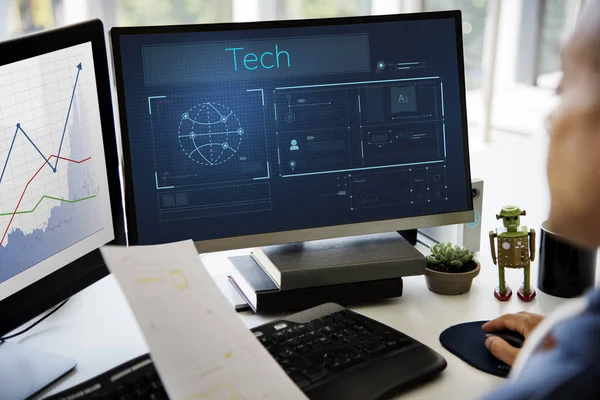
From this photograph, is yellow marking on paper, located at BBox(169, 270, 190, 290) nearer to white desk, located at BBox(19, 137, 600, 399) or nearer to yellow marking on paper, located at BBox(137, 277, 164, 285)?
yellow marking on paper, located at BBox(137, 277, 164, 285)

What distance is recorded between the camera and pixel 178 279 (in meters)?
0.97

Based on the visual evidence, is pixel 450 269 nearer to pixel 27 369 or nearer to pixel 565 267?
pixel 565 267

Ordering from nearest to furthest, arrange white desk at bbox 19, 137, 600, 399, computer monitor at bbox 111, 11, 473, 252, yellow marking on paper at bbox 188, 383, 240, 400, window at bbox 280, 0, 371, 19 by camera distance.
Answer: yellow marking on paper at bbox 188, 383, 240, 400, white desk at bbox 19, 137, 600, 399, computer monitor at bbox 111, 11, 473, 252, window at bbox 280, 0, 371, 19

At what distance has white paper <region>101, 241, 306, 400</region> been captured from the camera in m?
0.88

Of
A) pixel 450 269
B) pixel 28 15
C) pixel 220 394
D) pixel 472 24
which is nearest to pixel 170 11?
pixel 28 15

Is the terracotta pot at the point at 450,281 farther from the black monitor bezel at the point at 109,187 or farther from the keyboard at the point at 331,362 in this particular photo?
the black monitor bezel at the point at 109,187

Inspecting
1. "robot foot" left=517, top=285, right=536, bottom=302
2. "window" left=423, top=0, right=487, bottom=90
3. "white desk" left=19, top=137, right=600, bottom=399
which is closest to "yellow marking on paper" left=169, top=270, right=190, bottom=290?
"white desk" left=19, top=137, right=600, bottom=399

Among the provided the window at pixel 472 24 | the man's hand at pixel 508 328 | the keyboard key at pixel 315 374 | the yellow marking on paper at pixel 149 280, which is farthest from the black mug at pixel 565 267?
the window at pixel 472 24

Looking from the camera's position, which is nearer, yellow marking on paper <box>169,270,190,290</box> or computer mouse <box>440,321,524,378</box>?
yellow marking on paper <box>169,270,190,290</box>

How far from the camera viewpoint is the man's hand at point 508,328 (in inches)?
44.5

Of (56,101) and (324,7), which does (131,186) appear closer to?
(56,101)

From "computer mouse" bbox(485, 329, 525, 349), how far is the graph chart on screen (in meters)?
0.64

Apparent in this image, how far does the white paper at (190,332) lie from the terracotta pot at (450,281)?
521 millimetres

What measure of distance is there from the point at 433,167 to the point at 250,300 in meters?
0.41
